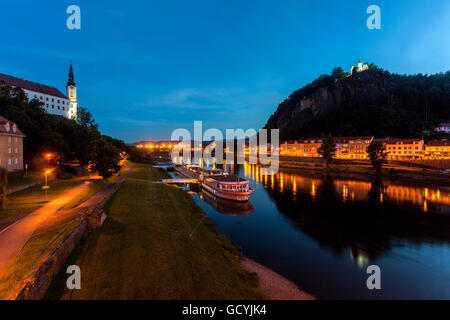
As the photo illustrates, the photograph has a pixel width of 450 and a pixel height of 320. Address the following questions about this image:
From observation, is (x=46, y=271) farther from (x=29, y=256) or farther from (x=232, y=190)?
(x=232, y=190)

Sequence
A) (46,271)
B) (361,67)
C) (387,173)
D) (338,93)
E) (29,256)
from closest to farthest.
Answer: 1. (46,271)
2. (29,256)
3. (387,173)
4. (338,93)
5. (361,67)

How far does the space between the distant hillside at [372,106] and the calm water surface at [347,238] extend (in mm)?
98746

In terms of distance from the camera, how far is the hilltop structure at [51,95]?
74.6 m

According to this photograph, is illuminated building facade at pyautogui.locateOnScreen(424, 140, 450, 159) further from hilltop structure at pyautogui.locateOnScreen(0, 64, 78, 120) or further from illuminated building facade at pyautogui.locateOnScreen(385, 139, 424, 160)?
hilltop structure at pyautogui.locateOnScreen(0, 64, 78, 120)

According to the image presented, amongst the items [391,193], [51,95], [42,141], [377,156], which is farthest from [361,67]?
[42,141]

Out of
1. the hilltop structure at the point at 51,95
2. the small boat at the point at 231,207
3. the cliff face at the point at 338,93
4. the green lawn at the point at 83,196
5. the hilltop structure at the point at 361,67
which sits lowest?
the small boat at the point at 231,207

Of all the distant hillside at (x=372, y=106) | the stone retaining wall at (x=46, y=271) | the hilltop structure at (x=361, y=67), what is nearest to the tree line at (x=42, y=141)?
the stone retaining wall at (x=46, y=271)

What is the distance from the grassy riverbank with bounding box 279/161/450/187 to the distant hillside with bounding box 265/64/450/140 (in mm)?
54924

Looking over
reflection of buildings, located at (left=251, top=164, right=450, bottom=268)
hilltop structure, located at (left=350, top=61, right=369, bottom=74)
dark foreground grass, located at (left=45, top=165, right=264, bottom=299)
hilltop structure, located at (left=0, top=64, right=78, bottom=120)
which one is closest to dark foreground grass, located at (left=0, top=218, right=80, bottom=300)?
dark foreground grass, located at (left=45, top=165, right=264, bottom=299)

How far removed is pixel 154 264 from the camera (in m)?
14.9

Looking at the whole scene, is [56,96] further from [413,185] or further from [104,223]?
[413,185]

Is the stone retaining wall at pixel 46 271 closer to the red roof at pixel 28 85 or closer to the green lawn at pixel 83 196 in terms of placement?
the green lawn at pixel 83 196

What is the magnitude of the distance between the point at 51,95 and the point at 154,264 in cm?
9741
